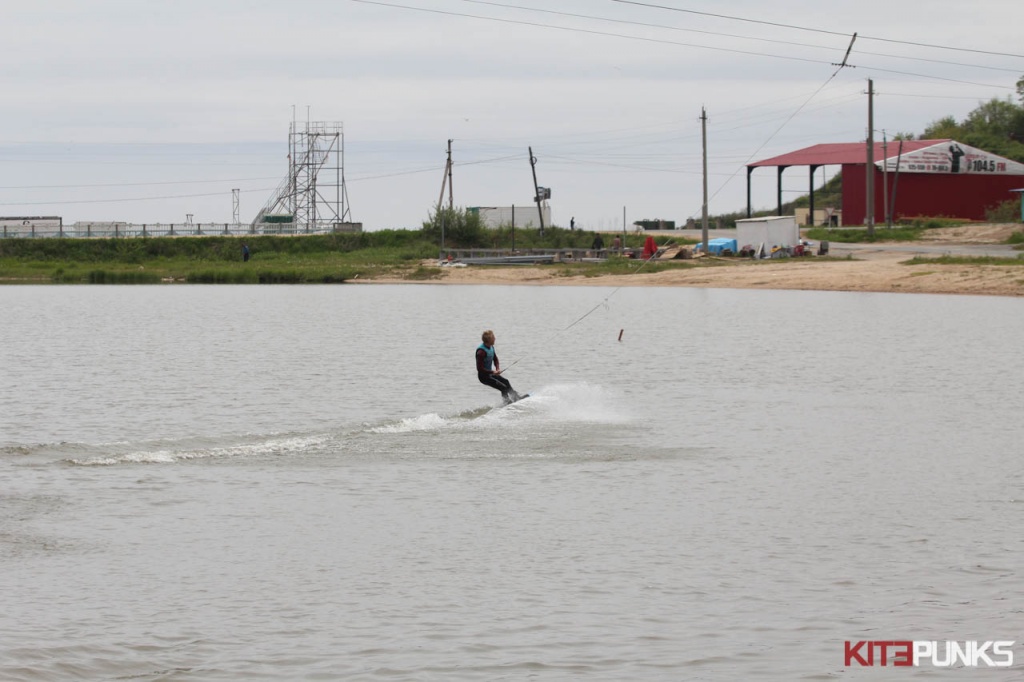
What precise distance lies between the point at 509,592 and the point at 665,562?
1.93 metres

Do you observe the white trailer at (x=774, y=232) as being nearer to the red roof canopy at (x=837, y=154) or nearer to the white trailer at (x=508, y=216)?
the red roof canopy at (x=837, y=154)

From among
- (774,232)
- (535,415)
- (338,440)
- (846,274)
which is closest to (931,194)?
(774,232)

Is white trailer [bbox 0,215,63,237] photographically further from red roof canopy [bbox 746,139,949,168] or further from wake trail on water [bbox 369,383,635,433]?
wake trail on water [bbox 369,383,635,433]

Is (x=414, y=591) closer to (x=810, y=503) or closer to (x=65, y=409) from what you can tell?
(x=810, y=503)

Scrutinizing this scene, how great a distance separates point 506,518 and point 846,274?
1718 inches

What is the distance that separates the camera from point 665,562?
13.8 meters

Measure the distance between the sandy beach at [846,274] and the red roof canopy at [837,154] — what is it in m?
9.95

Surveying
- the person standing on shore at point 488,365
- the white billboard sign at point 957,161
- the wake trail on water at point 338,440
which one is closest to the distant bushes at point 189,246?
the white billboard sign at point 957,161

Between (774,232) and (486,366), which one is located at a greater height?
(774,232)

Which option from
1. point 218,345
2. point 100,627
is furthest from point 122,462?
point 218,345

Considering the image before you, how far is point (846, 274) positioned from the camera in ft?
187

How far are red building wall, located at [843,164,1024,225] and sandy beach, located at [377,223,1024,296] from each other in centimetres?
837

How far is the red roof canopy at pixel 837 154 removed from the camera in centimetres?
8238

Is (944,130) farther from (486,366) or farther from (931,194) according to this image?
(486,366)
